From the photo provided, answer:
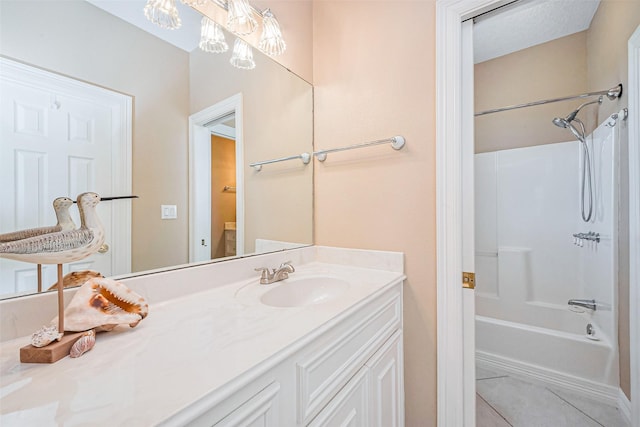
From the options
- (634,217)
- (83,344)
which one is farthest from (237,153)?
(634,217)

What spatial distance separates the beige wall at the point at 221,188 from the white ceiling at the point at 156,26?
0.34 m

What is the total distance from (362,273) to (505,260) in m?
1.61

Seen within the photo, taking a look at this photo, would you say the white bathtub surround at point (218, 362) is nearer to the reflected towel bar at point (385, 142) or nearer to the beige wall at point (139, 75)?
the beige wall at point (139, 75)

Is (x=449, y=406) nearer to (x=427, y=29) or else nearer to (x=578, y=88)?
(x=427, y=29)

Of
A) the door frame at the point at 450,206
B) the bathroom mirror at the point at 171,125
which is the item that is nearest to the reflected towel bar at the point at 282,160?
the bathroom mirror at the point at 171,125

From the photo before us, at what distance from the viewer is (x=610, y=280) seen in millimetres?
1503

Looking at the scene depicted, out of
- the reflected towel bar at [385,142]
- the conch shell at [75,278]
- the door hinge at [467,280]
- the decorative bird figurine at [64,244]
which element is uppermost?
the reflected towel bar at [385,142]

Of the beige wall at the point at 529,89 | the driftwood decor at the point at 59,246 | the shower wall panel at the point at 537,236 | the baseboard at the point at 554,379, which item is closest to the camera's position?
the driftwood decor at the point at 59,246

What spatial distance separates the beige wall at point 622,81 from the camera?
1.25m

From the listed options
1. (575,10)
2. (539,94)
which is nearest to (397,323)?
(539,94)

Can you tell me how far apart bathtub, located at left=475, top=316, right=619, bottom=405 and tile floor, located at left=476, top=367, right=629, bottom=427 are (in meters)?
0.07

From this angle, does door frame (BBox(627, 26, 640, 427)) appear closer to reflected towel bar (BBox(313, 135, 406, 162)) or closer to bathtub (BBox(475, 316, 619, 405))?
bathtub (BBox(475, 316, 619, 405))

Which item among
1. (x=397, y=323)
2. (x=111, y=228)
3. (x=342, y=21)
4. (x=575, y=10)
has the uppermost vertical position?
(x=575, y=10)

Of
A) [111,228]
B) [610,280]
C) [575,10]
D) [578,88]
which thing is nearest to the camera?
[111,228]
